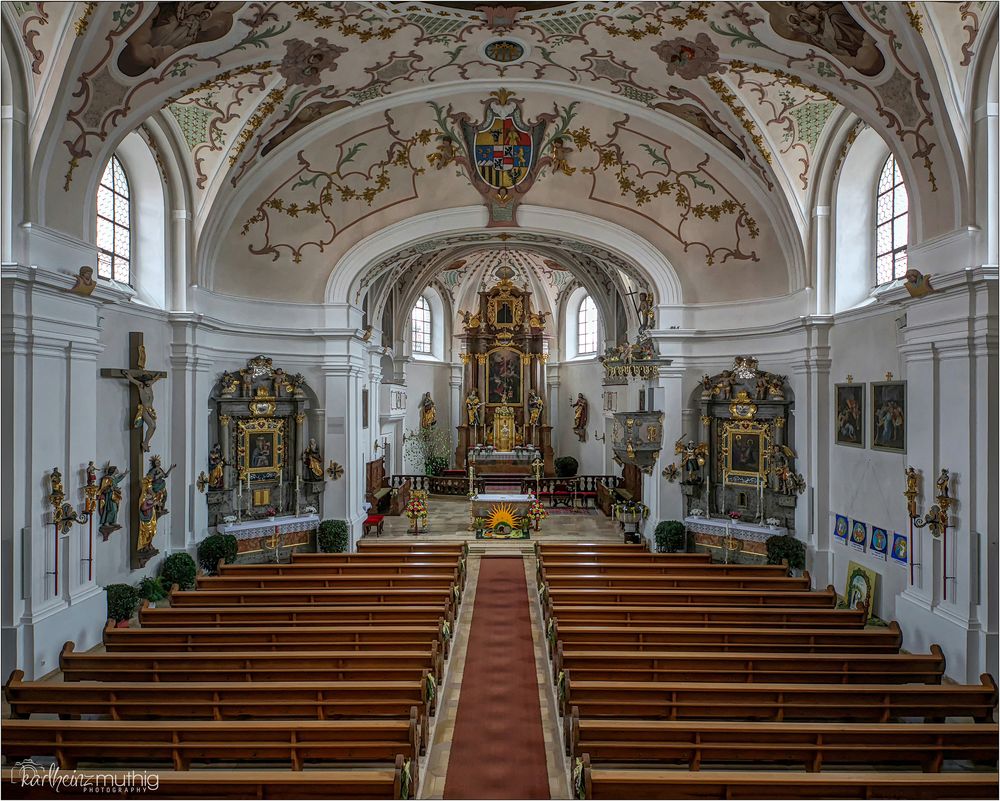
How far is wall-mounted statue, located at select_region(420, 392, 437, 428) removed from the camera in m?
25.7

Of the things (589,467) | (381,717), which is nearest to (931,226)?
(381,717)

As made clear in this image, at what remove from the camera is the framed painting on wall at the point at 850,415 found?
11258 mm

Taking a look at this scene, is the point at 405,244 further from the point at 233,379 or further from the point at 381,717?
the point at 381,717

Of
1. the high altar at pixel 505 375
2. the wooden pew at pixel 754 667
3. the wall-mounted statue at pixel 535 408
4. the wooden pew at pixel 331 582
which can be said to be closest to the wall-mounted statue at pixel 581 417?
Answer: the high altar at pixel 505 375

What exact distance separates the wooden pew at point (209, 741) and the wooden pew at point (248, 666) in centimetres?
141

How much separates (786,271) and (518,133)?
5.96m

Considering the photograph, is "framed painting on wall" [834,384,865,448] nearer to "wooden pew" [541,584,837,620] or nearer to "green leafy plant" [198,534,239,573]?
"wooden pew" [541,584,837,620]

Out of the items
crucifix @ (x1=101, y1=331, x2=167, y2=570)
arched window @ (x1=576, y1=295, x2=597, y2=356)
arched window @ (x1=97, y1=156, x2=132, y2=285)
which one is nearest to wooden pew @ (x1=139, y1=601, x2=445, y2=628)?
crucifix @ (x1=101, y1=331, x2=167, y2=570)

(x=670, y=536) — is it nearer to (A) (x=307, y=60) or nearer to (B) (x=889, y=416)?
(B) (x=889, y=416)

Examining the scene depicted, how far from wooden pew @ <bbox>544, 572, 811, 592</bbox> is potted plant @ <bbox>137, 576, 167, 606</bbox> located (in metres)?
6.34

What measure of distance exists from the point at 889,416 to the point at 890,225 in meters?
3.36

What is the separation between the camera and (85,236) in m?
9.05

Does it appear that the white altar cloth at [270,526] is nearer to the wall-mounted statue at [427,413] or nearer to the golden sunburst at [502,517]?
the golden sunburst at [502,517]

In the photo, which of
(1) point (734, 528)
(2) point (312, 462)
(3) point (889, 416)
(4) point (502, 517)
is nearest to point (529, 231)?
(4) point (502, 517)
